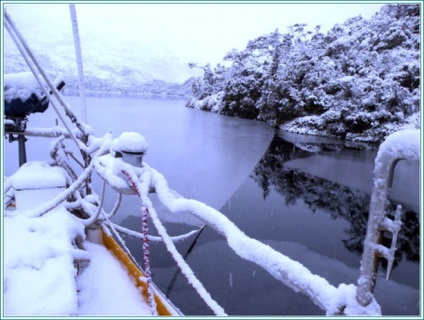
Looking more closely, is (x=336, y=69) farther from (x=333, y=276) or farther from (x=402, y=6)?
(x=333, y=276)

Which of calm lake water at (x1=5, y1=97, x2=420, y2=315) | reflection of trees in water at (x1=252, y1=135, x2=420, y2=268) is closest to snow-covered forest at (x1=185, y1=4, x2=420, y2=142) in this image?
calm lake water at (x1=5, y1=97, x2=420, y2=315)

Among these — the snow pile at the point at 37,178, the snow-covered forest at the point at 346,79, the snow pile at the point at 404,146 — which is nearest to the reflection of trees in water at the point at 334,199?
the snow pile at the point at 37,178

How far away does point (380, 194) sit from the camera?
110cm

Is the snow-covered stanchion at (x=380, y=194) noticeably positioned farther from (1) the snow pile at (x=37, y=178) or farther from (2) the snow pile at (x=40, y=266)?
(1) the snow pile at (x=37, y=178)

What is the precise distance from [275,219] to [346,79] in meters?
23.8

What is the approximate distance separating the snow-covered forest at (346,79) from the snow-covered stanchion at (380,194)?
1134 inches

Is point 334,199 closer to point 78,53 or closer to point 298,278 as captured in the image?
point 78,53

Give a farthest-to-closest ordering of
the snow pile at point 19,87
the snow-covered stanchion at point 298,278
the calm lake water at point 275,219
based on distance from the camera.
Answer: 1. the calm lake water at point 275,219
2. the snow pile at point 19,87
3. the snow-covered stanchion at point 298,278

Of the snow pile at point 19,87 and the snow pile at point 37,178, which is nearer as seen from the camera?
the snow pile at point 37,178

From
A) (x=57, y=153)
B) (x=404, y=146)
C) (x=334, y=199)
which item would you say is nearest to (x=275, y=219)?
(x=334, y=199)

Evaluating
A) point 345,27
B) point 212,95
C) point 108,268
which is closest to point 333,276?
point 108,268

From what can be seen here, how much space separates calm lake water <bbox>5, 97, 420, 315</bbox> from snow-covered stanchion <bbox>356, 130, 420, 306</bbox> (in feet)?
10.3

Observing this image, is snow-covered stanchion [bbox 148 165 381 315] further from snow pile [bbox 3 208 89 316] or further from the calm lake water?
the calm lake water

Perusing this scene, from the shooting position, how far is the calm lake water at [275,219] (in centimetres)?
671
